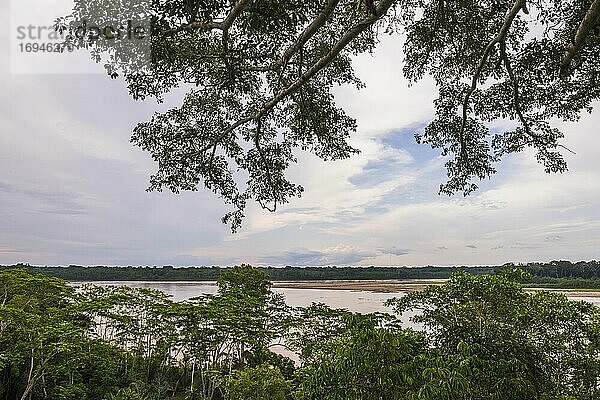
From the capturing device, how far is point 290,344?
9883mm

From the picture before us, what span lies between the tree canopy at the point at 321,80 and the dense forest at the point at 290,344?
1613 millimetres

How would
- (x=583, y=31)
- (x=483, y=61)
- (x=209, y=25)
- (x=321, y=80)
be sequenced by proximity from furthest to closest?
(x=321, y=80) → (x=483, y=61) → (x=209, y=25) → (x=583, y=31)

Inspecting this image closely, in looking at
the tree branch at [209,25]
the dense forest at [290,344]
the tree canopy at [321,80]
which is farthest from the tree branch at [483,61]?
the dense forest at [290,344]

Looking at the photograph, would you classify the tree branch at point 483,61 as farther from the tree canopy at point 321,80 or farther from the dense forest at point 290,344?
the dense forest at point 290,344

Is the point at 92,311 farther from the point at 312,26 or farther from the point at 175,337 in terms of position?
the point at 312,26

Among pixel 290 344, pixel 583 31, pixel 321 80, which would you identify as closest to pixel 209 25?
pixel 321 80

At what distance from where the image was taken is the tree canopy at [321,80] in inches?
117

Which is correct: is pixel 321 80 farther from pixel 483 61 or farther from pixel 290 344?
pixel 290 344

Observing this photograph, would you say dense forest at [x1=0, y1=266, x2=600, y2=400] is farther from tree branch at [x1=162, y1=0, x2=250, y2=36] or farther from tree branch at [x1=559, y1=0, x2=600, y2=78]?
tree branch at [x1=162, y1=0, x2=250, y2=36]

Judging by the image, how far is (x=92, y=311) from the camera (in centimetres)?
1050

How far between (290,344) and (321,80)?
286 inches

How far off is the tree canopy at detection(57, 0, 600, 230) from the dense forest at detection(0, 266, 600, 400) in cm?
161

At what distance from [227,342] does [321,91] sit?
27.1ft

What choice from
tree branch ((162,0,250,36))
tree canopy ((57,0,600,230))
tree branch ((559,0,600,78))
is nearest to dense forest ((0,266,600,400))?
tree canopy ((57,0,600,230))
